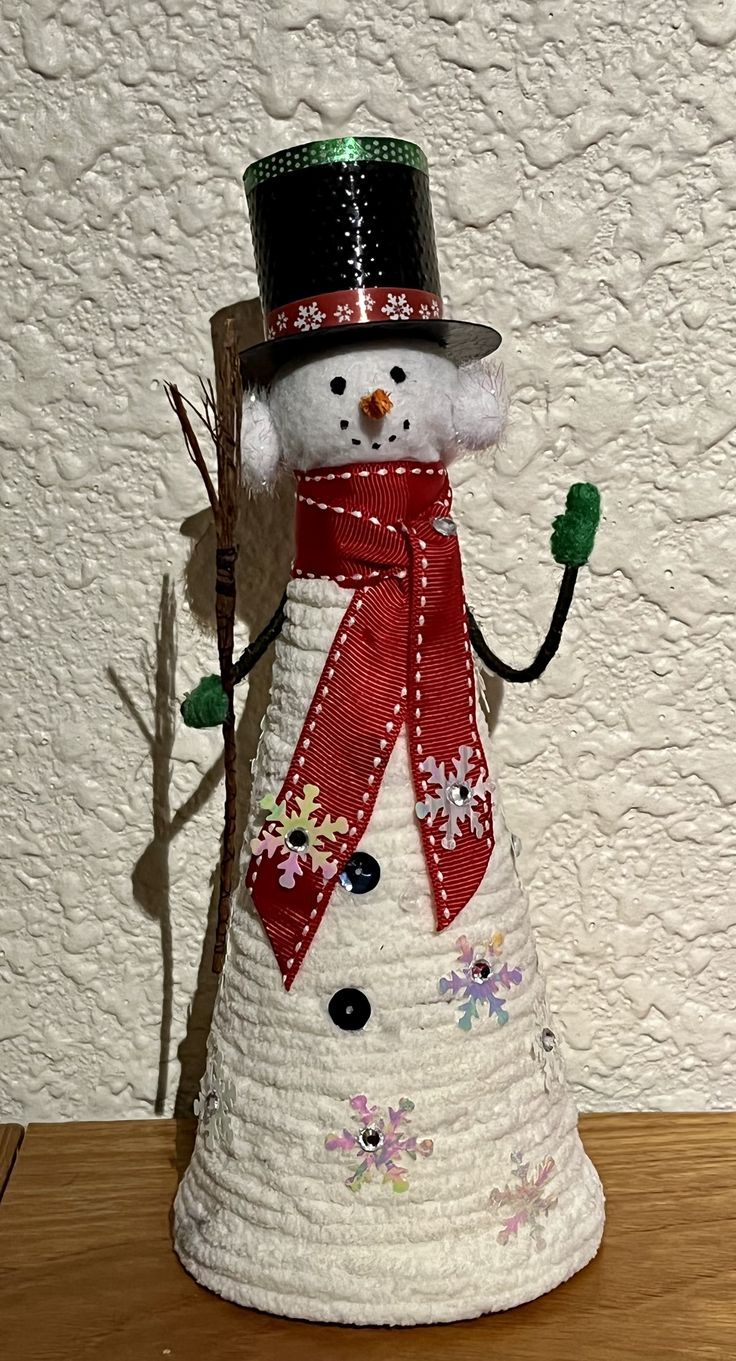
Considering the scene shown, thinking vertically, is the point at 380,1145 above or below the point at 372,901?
below

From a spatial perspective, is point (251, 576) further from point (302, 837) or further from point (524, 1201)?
point (524, 1201)

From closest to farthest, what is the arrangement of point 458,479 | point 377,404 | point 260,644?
point 377,404
point 260,644
point 458,479

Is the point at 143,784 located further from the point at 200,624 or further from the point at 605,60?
the point at 605,60

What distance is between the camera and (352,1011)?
604 mm

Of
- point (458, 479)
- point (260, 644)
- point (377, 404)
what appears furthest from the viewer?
point (458, 479)

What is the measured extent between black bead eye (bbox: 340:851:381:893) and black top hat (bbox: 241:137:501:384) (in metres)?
0.26

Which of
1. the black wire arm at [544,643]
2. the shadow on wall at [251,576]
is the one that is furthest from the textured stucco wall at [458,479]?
the black wire arm at [544,643]

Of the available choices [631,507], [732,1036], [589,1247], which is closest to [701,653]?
[631,507]

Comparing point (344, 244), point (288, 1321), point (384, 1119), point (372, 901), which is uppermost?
point (344, 244)

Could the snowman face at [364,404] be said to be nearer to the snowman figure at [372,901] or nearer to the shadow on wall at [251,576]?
the snowman figure at [372,901]

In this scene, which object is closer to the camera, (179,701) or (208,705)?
(208,705)

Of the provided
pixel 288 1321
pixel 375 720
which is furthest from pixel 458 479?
pixel 288 1321

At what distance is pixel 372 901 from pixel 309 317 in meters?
0.29

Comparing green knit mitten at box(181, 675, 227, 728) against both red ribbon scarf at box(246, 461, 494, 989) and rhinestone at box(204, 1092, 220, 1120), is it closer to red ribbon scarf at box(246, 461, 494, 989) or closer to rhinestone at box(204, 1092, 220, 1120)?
red ribbon scarf at box(246, 461, 494, 989)
